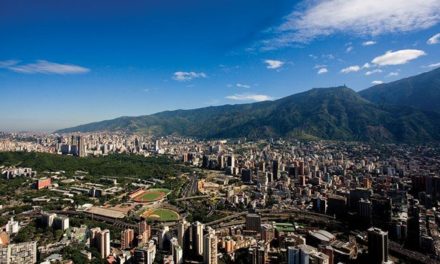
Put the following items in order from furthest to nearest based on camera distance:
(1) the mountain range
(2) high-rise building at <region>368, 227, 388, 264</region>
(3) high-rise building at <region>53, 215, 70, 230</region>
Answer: (1) the mountain range → (3) high-rise building at <region>53, 215, 70, 230</region> → (2) high-rise building at <region>368, 227, 388, 264</region>

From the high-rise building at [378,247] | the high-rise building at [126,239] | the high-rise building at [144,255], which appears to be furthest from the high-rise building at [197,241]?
the high-rise building at [378,247]

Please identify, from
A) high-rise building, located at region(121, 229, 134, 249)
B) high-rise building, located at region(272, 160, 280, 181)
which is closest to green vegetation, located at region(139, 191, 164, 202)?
high-rise building, located at region(121, 229, 134, 249)

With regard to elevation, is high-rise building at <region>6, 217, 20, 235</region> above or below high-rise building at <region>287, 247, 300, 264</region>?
below

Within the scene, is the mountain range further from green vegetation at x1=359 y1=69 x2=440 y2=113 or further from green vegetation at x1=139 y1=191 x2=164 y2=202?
green vegetation at x1=139 y1=191 x2=164 y2=202

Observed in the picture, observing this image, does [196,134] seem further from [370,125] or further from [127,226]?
[127,226]

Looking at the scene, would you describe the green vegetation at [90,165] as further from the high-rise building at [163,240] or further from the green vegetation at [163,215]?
the high-rise building at [163,240]

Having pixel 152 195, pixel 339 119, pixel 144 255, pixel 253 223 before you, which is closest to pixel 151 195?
pixel 152 195
